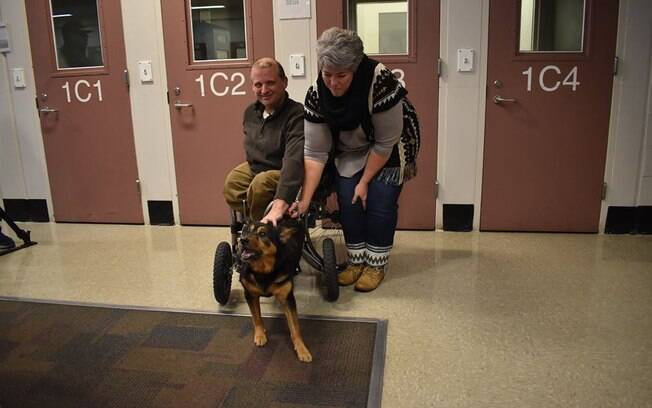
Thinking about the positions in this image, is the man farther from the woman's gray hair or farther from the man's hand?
the woman's gray hair

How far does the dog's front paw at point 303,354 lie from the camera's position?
160 centimetres

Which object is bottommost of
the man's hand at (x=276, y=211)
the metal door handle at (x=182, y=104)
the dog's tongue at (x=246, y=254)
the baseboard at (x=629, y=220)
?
the baseboard at (x=629, y=220)

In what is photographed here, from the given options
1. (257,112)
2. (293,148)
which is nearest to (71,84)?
(257,112)

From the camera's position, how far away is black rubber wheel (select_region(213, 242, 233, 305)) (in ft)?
6.37

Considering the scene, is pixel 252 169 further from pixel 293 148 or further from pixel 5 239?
pixel 5 239

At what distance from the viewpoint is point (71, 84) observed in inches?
131

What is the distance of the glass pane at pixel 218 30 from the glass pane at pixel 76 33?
719mm

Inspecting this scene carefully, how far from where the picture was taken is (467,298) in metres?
2.11

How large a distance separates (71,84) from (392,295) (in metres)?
2.73

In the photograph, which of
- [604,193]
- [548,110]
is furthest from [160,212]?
A: [604,193]

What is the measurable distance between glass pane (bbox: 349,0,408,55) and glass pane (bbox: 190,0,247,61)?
29.1 inches

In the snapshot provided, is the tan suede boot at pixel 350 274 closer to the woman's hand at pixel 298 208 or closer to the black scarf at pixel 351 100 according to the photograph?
the woman's hand at pixel 298 208

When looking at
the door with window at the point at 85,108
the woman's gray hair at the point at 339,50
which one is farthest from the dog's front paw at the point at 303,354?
the door with window at the point at 85,108

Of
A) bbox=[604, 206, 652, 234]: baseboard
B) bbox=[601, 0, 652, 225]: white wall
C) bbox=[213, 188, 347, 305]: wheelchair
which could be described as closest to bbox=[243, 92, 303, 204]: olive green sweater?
bbox=[213, 188, 347, 305]: wheelchair
